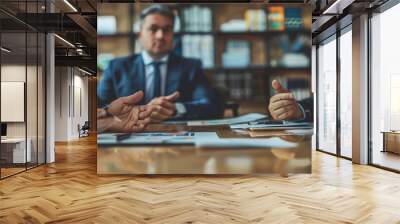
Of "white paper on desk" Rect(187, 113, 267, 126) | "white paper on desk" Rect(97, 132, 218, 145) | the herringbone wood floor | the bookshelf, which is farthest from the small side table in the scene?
"white paper on desk" Rect(97, 132, 218, 145)

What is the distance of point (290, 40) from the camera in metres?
6.43

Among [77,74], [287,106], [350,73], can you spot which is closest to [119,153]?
[287,106]

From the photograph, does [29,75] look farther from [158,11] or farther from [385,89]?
[385,89]

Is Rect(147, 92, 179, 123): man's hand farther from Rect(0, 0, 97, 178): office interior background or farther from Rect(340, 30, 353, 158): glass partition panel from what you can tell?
Rect(340, 30, 353, 158): glass partition panel

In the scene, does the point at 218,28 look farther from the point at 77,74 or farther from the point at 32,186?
the point at 77,74

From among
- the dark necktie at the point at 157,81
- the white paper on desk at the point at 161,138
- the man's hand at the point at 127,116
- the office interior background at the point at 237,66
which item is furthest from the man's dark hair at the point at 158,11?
the white paper on desk at the point at 161,138

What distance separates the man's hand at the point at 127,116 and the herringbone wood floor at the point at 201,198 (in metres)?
0.86

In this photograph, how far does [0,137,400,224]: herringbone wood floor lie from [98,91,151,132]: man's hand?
86 cm

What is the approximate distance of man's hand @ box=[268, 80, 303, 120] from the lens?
21.0 ft

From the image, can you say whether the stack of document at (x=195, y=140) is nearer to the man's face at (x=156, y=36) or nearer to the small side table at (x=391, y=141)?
the man's face at (x=156, y=36)

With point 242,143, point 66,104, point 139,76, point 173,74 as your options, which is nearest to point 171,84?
point 173,74

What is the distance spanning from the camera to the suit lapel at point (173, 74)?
6.45 m

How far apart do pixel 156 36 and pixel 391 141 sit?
16.0 feet

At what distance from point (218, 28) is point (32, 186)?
3.88 m
